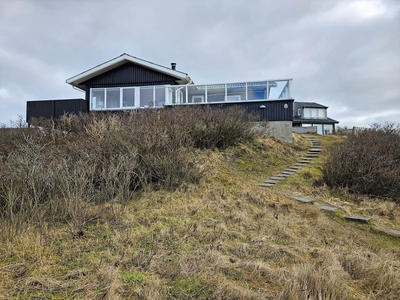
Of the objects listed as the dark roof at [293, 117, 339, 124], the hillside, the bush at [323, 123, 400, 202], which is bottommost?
the hillside

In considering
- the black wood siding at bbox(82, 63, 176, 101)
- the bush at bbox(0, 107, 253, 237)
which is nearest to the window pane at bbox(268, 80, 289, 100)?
the bush at bbox(0, 107, 253, 237)

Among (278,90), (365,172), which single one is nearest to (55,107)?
(278,90)

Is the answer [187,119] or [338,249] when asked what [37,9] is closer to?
[187,119]

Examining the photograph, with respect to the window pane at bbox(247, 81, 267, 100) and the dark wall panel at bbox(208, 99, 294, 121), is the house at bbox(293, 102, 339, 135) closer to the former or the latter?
the window pane at bbox(247, 81, 267, 100)

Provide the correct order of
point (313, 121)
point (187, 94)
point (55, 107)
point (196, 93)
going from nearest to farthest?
point (187, 94) < point (196, 93) < point (55, 107) < point (313, 121)

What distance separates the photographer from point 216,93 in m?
13.8

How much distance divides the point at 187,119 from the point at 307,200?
14.8 ft

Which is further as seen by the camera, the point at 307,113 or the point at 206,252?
the point at 307,113

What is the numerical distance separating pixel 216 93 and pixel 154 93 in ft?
13.3

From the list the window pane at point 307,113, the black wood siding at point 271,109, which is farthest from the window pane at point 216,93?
the window pane at point 307,113

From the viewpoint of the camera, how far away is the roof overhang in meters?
14.9

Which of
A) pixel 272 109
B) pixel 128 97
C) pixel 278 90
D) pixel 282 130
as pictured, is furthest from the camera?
pixel 128 97

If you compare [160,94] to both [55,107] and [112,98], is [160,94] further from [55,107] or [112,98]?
[55,107]

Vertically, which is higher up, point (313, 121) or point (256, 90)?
point (313, 121)
